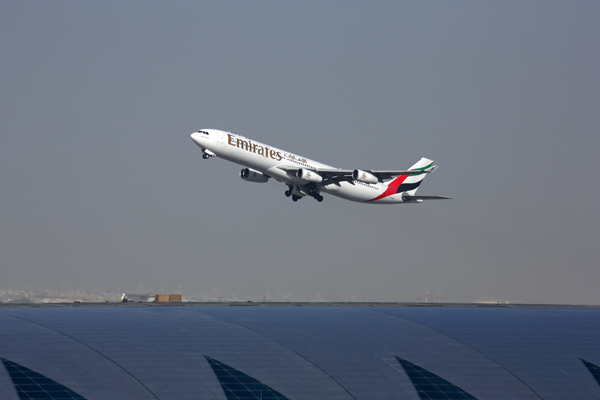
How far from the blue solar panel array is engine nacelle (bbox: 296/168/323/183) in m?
23.8

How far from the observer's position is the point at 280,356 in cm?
9600

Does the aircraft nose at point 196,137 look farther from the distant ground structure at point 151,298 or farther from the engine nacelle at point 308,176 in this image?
the distant ground structure at point 151,298

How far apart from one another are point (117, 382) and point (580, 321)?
91326mm

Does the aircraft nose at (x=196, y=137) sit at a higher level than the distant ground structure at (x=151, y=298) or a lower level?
higher

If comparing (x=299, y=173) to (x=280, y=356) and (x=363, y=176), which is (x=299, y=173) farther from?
(x=280, y=356)

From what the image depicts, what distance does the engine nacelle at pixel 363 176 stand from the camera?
103 meters

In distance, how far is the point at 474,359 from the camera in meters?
103

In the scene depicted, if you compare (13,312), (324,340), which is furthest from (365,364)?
(13,312)

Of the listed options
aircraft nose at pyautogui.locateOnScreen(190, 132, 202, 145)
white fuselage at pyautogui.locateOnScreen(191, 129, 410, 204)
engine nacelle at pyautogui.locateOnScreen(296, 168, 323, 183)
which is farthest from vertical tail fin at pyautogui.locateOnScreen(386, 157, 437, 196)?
aircraft nose at pyautogui.locateOnScreen(190, 132, 202, 145)

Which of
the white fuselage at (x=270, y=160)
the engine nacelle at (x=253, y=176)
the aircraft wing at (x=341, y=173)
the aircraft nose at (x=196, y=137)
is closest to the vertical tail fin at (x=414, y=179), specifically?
the white fuselage at (x=270, y=160)

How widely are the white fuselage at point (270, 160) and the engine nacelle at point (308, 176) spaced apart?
62.3 inches

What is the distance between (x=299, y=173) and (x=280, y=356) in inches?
1063

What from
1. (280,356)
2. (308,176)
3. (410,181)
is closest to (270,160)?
(308,176)

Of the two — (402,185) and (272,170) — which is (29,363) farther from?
(402,185)
